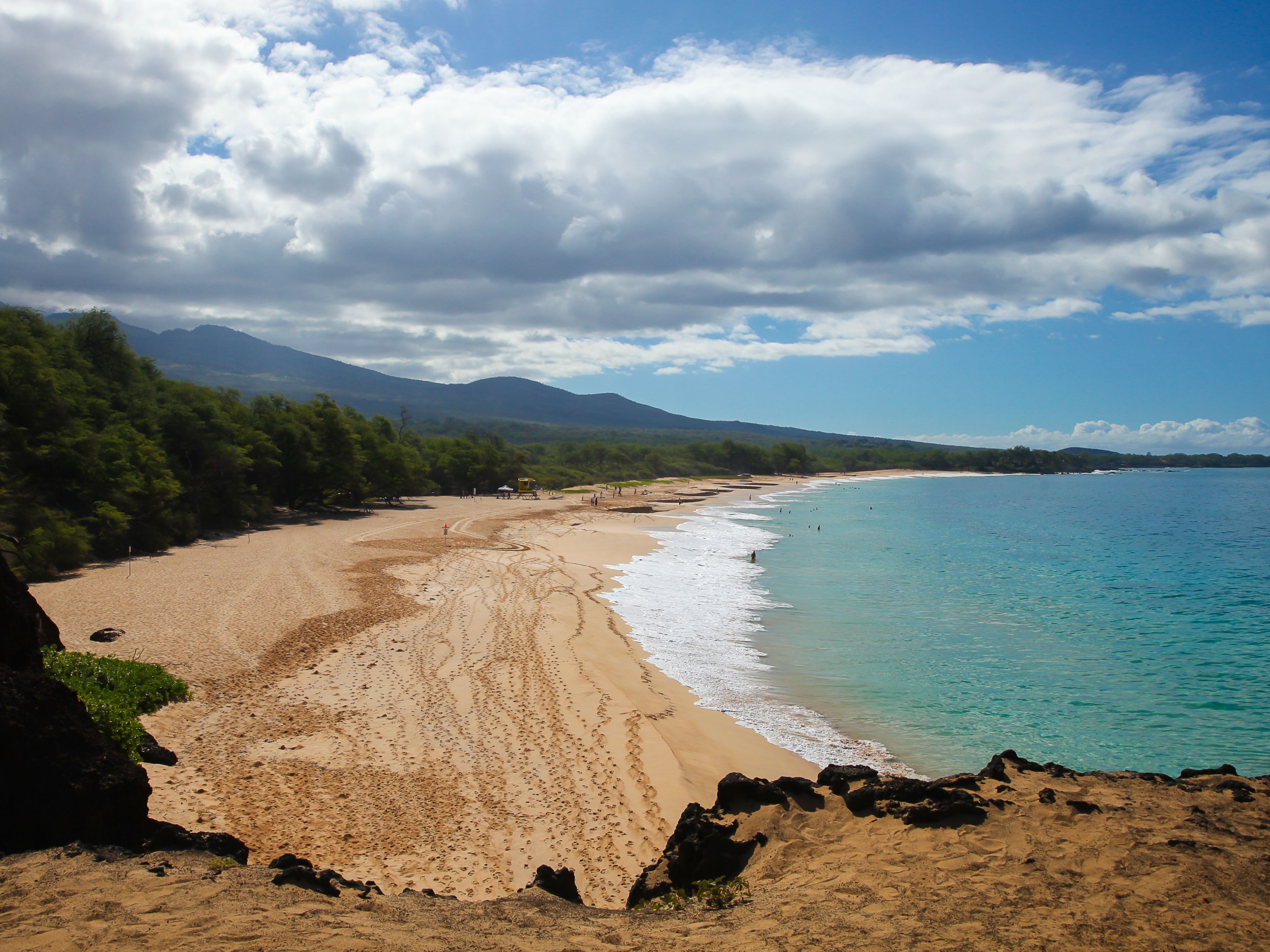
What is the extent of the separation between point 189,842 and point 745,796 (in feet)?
15.8

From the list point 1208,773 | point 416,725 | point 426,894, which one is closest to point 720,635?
point 416,725

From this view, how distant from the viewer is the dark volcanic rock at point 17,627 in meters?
5.32

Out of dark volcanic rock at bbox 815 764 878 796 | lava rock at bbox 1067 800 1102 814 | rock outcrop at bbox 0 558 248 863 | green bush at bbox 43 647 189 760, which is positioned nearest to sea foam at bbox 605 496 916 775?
dark volcanic rock at bbox 815 764 878 796

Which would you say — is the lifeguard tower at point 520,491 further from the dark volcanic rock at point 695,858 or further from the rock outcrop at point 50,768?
the dark volcanic rock at point 695,858

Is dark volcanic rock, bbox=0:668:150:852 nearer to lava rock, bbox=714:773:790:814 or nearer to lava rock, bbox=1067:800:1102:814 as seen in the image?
lava rock, bbox=714:773:790:814

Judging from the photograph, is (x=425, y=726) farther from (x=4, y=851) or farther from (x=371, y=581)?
(x=371, y=581)

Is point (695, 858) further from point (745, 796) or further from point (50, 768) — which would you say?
point (50, 768)

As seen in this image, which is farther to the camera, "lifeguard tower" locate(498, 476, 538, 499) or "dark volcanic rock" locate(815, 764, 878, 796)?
"lifeguard tower" locate(498, 476, 538, 499)

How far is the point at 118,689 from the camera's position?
9.46 m

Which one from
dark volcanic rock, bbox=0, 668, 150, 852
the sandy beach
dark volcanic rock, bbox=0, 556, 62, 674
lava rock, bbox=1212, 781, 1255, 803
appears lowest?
the sandy beach

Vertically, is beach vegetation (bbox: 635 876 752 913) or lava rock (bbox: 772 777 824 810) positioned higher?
lava rock (bbox: 772 777 824 810)

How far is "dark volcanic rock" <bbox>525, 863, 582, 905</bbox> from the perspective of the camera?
5.44m

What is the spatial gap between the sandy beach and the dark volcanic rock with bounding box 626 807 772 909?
23.8 inches

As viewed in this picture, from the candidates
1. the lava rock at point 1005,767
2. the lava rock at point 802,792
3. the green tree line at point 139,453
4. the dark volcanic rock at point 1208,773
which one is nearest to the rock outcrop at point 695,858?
the lava rock at point 802,792
